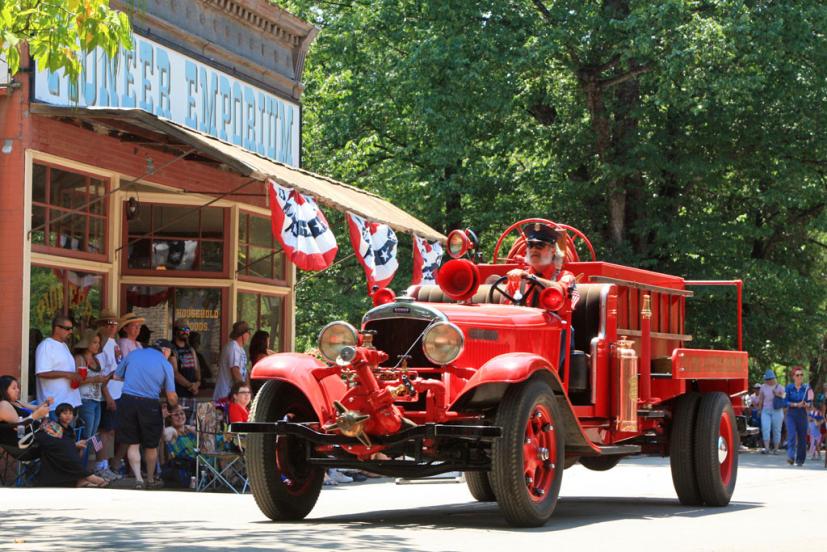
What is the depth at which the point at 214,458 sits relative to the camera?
53.1ft

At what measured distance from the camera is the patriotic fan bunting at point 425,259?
21.2 m

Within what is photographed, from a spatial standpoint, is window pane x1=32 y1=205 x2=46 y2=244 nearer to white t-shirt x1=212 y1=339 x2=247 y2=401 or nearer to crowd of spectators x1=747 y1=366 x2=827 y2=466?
white t-shirt x1=212 y1=339 x2=247 y2=401

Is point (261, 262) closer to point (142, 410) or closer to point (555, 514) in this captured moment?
point (142, 410)

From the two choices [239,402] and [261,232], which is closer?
[239,402]

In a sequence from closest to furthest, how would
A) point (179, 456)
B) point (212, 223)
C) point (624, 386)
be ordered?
point (624, 386) < point (179, 456) < point (212, 223)

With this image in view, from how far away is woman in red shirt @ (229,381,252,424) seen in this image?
1653 centimetres

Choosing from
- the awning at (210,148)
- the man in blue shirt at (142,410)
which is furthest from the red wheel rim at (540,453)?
the man in blue shirt at (142,410)

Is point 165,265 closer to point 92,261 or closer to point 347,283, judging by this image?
point 92,261

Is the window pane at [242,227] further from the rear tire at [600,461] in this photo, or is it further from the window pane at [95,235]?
the rear tire at [600,461]

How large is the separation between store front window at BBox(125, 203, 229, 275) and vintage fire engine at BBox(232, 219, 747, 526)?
7773 mm

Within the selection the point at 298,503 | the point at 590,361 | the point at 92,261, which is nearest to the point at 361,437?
the point at 298,503

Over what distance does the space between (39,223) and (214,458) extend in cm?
343

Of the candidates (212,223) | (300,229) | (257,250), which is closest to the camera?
(300,229)

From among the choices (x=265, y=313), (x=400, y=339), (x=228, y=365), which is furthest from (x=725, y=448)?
(x=265, y=313)
